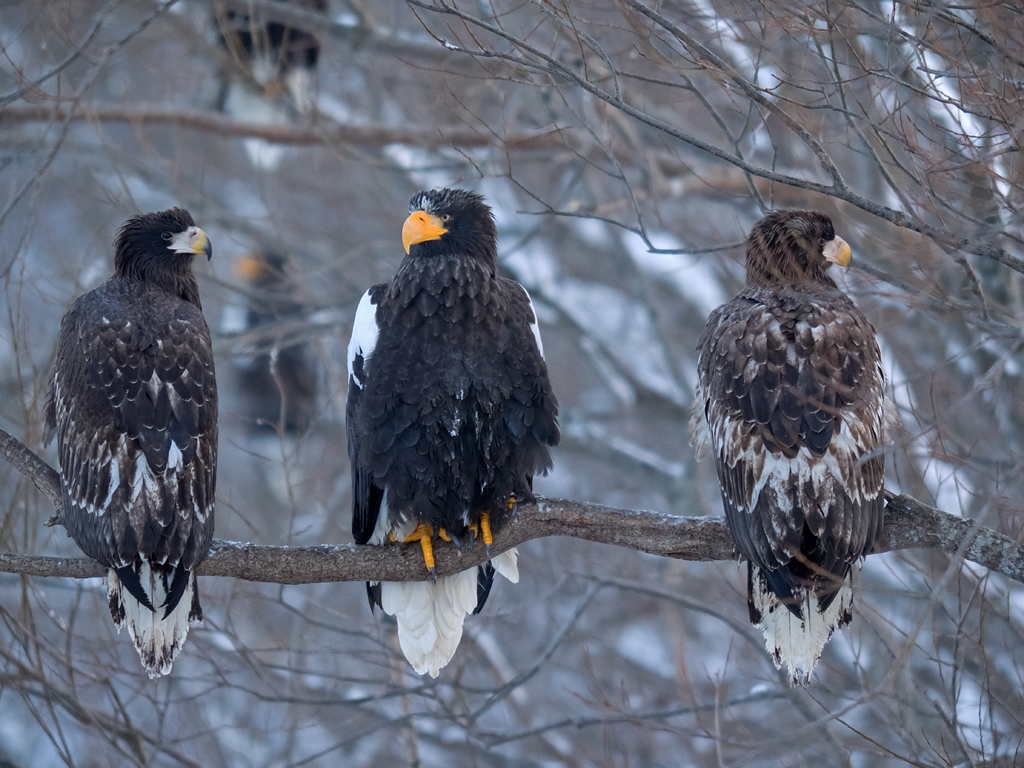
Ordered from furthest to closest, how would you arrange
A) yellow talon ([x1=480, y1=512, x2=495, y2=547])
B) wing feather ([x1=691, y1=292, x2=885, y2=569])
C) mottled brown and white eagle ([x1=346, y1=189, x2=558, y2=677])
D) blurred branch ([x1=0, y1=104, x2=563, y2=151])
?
blurred branch ([x1=0, y1=104, x2=563, y2=151]) → yellow talon ([x1=480, y1=512, x2=495, y2=547]) → mottled brown and white eagle ([x1=346, y1=189, x2=558, y2=677]) → wing feather ([x1=691, y1=292, x2=885, y2=569])

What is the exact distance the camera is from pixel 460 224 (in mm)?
4953

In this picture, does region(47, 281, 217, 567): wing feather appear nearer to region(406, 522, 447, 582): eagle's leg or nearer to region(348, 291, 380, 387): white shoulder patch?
region(348, 291, 380, 387): white shoulder patch

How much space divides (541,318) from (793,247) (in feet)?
18.0

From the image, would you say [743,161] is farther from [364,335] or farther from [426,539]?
[426,539]

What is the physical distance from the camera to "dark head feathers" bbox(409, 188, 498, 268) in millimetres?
4859

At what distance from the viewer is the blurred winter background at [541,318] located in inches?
179

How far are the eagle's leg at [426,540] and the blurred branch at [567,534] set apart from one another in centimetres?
17

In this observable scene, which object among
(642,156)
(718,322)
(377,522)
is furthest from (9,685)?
(642,156)

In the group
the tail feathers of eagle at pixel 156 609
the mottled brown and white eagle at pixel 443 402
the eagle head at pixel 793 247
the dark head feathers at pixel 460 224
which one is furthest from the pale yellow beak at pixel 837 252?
the tail feathers of eagle at pixel 156 609

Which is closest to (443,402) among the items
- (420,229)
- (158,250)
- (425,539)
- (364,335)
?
(364,335)

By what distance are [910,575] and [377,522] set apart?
299cm

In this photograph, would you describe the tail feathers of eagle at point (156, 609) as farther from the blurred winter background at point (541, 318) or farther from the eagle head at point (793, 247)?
the eagle head at point (793, 247)

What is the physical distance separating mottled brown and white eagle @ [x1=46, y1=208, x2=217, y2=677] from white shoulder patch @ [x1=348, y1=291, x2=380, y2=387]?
0.54 meters

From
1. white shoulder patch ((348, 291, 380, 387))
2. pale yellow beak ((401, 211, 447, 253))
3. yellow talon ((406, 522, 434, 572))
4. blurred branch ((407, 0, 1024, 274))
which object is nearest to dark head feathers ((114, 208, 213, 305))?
white shoulder patch ((348, 291, 380, 387))
